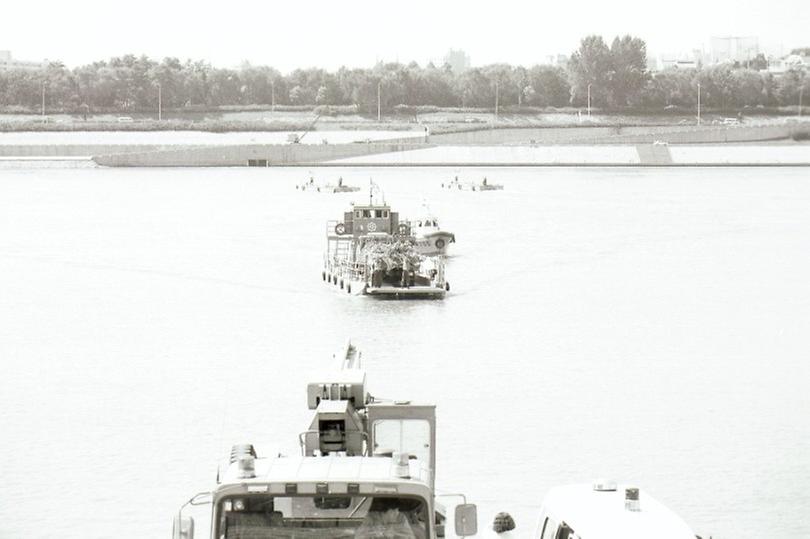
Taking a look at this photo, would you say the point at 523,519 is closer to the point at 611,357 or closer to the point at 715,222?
the point at 611,357

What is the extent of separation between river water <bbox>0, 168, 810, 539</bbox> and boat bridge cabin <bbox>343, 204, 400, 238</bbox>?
2.39 ft

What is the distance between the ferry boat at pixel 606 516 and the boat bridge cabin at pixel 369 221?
1492cm

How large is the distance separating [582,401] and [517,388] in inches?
25.4

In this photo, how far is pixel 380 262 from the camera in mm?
17891

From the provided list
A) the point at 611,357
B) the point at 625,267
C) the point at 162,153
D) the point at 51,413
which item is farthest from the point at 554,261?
the point at 162,153

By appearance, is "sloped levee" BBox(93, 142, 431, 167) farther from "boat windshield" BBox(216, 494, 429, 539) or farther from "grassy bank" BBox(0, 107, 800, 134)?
"boat windshield" BBox(216, 494, 429, 539)

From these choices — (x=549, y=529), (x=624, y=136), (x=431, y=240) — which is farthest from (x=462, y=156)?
(x=549, y=529)

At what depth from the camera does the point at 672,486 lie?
876 cm

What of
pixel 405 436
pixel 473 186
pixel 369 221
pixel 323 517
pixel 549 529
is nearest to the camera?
pixel 323 517

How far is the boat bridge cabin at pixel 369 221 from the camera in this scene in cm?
2012

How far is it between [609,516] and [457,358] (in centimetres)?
878

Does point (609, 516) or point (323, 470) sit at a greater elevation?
point (323, 470)

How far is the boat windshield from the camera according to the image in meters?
4.43

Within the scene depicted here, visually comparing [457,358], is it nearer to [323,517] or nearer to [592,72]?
[323,517]
